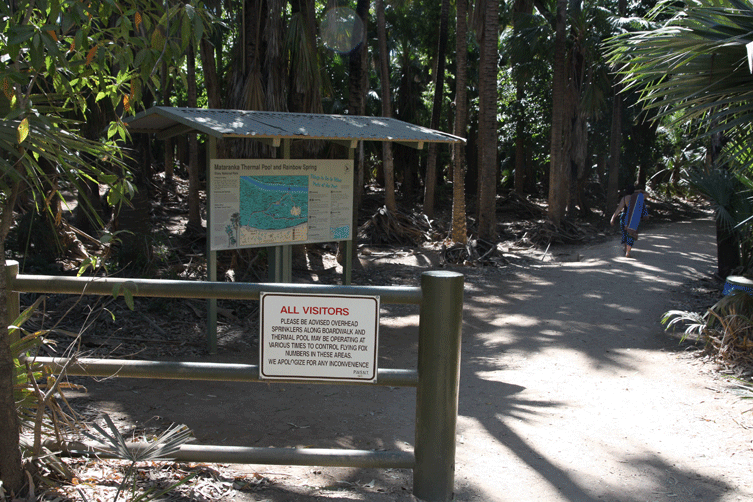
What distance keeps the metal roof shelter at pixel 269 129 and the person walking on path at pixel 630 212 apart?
6251 millimetres

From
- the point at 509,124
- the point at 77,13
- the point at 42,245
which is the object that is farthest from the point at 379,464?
the point at 509,124

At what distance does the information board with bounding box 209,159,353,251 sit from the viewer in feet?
23.2

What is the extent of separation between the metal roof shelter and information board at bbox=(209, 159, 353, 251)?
168 millimetres

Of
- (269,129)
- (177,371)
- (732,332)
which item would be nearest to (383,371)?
(177,371)

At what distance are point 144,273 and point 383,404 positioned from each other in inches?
208

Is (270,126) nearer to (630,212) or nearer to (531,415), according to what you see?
→ (531,415)

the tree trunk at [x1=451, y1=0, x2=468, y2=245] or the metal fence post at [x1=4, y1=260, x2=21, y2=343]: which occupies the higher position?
the tree trunk at [x1=451, y1=0, x2=468, y2=245]

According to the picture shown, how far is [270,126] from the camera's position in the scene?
6.88 m

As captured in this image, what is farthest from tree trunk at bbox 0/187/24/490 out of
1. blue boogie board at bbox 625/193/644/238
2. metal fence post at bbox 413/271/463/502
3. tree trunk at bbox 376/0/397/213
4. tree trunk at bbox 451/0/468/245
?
tree trunk at bbox 376/0/397/213

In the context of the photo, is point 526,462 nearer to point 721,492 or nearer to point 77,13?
point 721,492

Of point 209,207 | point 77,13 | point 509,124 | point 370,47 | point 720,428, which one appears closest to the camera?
point 77,13

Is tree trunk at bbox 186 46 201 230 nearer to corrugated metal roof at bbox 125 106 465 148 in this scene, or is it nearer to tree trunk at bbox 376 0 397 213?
tree trunk at bbox 376 0 397 213

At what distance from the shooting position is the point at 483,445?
4309mm

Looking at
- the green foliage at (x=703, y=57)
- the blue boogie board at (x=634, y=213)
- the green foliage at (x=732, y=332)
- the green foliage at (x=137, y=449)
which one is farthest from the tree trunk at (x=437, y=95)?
A: the green foliage at (x=137, y=449)
